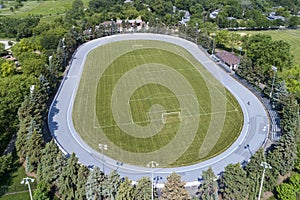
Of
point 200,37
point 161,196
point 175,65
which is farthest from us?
point 200,37

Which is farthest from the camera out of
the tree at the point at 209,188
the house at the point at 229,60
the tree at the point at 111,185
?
the house at the point at 229,60

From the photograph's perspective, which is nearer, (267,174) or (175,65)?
(267,174)

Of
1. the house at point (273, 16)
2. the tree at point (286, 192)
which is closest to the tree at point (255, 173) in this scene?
the tree at point (286, 192)

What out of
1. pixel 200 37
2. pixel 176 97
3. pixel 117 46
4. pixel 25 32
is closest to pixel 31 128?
pixel 176 97

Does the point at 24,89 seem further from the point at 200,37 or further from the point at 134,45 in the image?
the point at 200,37

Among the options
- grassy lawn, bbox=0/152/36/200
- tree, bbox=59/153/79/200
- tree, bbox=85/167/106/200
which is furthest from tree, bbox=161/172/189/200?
grassy lawn, bbox=0/152/36/200

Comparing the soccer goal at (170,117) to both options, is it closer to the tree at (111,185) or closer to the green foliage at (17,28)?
the tree at (111,185)

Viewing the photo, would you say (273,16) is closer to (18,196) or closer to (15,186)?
(15,186)
